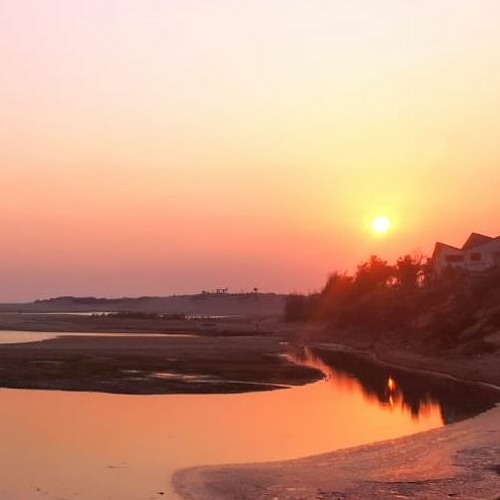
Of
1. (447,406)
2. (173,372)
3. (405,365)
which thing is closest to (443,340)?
(405,365)

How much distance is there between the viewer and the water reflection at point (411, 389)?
2819 centimetres

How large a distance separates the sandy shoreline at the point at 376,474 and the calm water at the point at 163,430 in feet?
3.30

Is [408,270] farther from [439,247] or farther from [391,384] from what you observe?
[391,384]

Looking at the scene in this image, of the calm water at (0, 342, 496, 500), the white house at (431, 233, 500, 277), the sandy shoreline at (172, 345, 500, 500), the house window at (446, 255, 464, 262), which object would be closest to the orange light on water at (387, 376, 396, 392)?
the calm water at (0, 342, 496, 500)

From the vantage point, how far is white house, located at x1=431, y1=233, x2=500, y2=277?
88.7m

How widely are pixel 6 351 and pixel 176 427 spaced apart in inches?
1352

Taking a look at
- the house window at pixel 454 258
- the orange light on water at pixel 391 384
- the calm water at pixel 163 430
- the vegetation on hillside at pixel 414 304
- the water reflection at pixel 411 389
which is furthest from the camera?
the house window at pixel 454 258

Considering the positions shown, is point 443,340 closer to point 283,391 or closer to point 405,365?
point 405,365

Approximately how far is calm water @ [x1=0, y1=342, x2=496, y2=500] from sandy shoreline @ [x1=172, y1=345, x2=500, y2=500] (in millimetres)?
1007

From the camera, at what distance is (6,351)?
178ft

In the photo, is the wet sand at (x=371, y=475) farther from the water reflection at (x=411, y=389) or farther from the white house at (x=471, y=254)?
the white house at (x=471, y=254)

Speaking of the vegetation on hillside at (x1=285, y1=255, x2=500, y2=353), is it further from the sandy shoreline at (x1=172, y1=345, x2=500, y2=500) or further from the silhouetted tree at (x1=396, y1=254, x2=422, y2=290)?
the sandy shoreline at (x1=172, y1=345, x2=500, y2=500)

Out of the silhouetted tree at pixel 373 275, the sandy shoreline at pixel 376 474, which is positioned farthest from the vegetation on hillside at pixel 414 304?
the sandy shoreline at pixel 376 474

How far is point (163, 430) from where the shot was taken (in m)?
22.8
